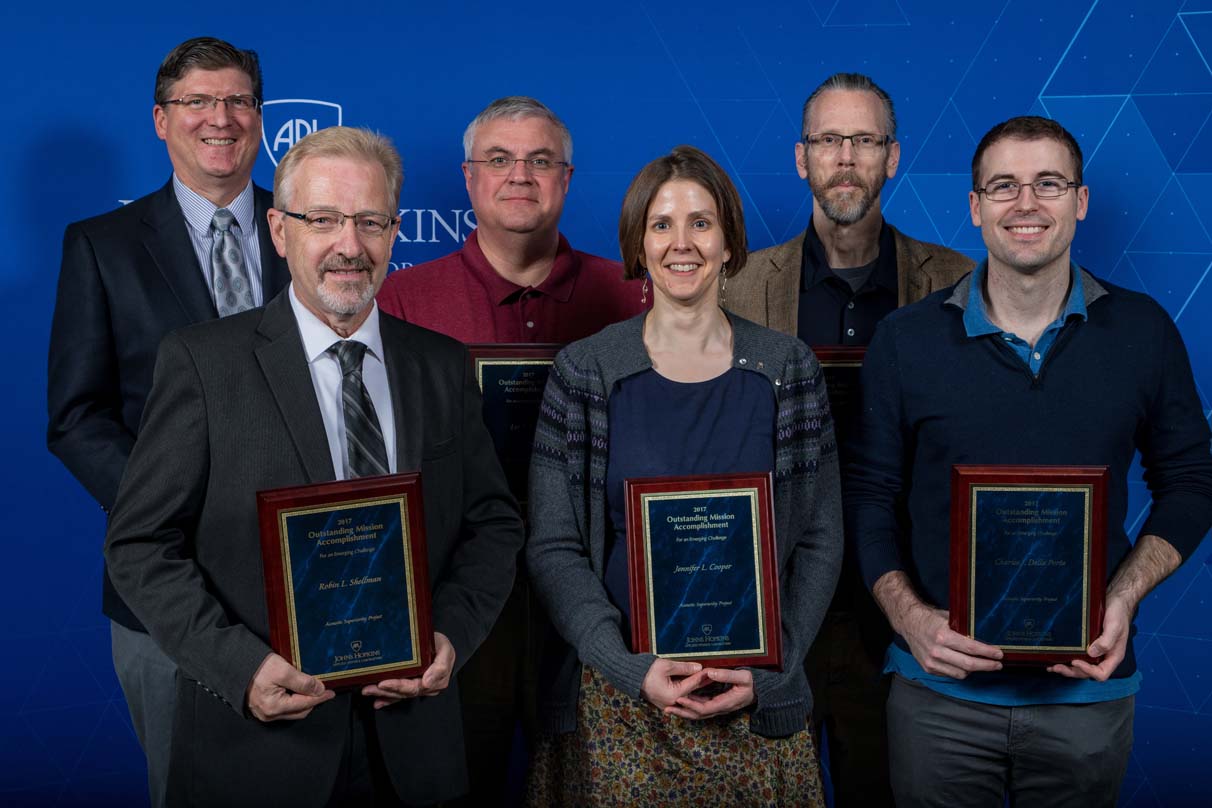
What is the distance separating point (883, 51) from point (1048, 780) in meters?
2.48

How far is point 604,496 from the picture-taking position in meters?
2.60

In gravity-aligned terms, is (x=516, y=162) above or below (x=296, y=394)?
above

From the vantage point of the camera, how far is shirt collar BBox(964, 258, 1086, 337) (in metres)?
2.72

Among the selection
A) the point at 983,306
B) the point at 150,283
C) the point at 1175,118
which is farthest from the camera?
the point at 1175,118

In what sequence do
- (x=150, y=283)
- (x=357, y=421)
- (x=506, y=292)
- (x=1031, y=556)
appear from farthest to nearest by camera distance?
(x=506, y=292) → (x=150, y=283) → (x=1031, y=556) → (x=357, y=421)

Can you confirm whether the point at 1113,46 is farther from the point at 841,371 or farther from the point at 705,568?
the point at 705,568

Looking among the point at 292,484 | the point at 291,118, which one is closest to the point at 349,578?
the point at 292,484

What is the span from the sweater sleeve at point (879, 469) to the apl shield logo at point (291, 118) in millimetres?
2135

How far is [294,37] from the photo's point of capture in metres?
4.06

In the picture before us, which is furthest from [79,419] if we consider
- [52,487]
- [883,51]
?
[883,51]

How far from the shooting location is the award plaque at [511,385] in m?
2.98

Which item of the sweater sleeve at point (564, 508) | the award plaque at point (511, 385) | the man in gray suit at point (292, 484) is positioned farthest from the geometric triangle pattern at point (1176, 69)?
the man in gray suit at point (292, 484)

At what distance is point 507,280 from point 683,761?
4.71 ft

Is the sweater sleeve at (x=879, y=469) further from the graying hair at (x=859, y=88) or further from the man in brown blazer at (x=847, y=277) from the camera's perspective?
the graying hair at (x=859, y=88)
